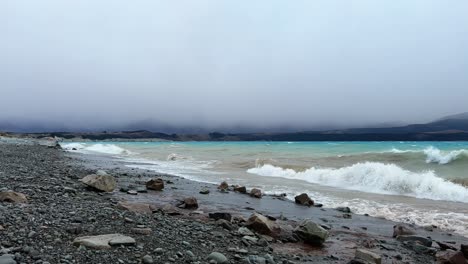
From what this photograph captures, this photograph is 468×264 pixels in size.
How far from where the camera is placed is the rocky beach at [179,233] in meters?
4.95

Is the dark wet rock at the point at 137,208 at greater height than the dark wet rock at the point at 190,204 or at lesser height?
greater

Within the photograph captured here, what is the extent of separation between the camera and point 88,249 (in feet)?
15.9

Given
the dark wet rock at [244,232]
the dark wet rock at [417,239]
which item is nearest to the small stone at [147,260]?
the dark wet rock at [244,232]

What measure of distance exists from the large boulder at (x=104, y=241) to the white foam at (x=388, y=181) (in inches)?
538

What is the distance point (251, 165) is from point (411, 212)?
59.3 ft

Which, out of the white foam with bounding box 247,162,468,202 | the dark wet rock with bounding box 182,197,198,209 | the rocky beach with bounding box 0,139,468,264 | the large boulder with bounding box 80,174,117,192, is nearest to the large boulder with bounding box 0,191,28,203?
the rocky beach with bounding box 0,139,468,264

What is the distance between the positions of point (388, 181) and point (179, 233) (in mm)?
13516

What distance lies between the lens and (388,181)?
17.3 metres

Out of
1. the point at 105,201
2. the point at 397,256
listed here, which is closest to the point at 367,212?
the point at 397,256

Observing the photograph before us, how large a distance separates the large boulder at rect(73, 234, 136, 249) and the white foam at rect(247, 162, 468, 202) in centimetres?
1367

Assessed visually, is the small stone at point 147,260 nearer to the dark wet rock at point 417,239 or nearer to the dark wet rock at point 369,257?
the dark wet rock at point 369,257

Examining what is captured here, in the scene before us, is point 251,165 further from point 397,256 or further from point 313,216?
point 397,256

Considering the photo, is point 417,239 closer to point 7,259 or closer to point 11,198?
point 7,259

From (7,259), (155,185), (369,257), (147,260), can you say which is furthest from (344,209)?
(7,259)
